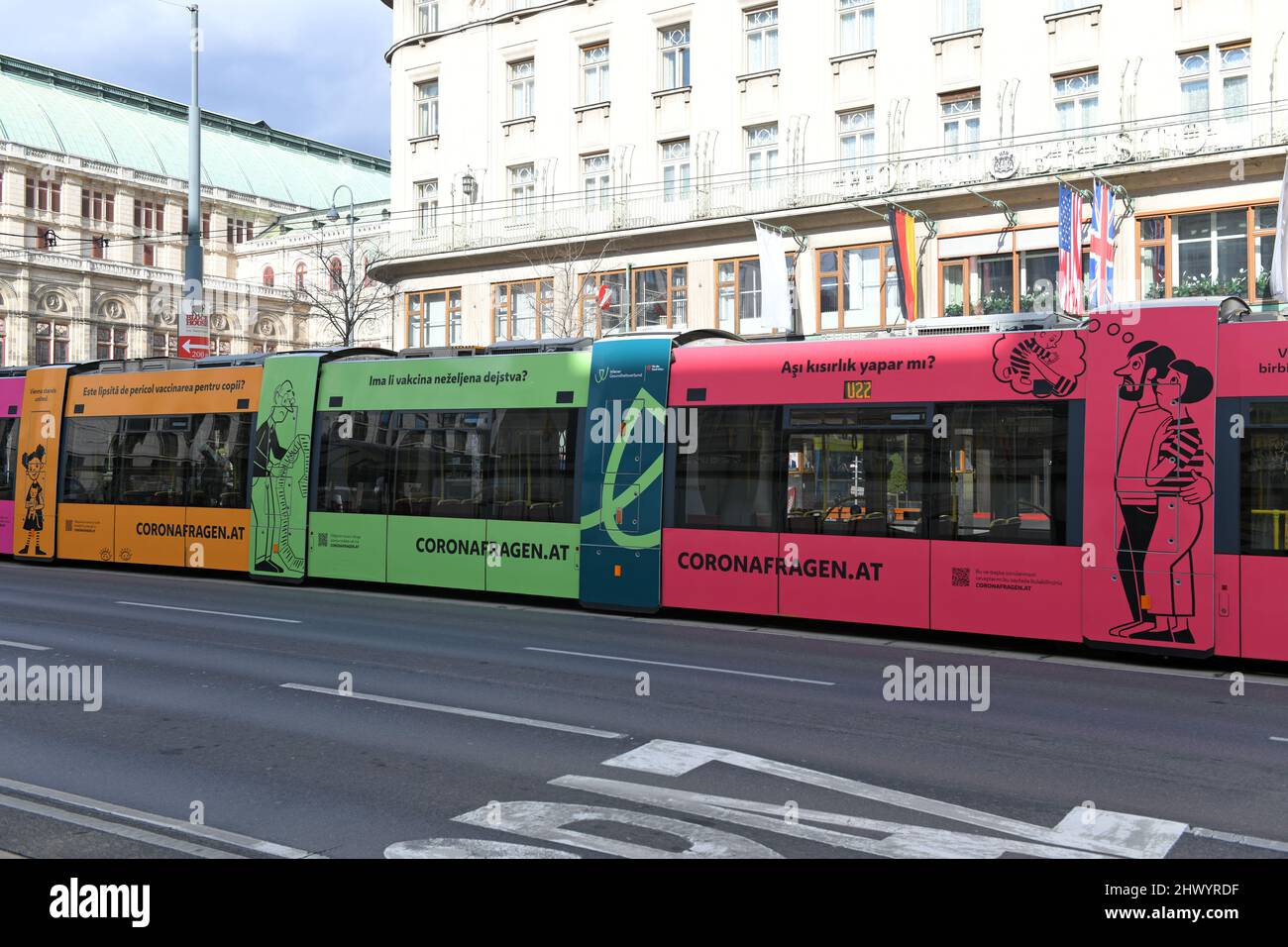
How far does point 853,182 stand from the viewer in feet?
99.3

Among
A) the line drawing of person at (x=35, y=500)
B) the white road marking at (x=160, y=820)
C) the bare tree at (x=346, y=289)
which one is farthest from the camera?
the bare tree at (x=346, y=289)

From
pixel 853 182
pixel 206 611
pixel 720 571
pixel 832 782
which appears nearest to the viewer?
pixel 832 782

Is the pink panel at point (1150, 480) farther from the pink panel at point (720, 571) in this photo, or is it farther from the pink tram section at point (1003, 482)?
the pink panel at point (720, 571)

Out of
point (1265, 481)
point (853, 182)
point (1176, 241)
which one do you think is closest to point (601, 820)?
point (1265, 481)

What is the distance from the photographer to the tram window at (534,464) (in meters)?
15.7

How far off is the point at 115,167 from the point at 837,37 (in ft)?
252

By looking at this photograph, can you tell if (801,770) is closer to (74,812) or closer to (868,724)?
(868,724)

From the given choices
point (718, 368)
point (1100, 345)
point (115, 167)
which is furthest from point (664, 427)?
point (115, 167)

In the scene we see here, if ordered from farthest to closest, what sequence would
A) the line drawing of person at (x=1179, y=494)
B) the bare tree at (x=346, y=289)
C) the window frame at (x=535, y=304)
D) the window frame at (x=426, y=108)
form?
the bare tree at (x=346, y=289), the window frame at (x=426, y=108), the window frame at (x=535, y=304), the line drawing of person at (x=1179, y=494)

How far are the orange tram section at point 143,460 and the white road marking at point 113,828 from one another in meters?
12.8

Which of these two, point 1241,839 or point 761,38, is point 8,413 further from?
point 1241,839

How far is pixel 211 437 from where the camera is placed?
19281mm

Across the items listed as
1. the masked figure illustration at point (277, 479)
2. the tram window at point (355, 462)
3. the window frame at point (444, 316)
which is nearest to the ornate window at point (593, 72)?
the window frame at point (444, 316)

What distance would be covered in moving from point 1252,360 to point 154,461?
16204mm
